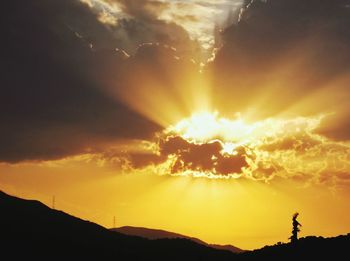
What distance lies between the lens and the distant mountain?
107 meters

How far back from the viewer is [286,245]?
106125 mm

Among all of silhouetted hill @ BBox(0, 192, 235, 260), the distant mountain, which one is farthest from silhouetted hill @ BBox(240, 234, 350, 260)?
silhouetted hill @ BBox(0, 192, 235, 260)

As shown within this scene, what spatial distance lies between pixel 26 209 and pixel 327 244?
352ft

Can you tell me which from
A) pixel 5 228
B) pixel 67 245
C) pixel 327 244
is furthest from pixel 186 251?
pixel 327 244

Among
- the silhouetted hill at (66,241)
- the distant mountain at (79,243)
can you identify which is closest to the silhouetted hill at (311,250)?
the distant mountain at (79,243)

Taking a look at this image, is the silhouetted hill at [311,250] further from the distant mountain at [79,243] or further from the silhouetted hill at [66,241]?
the silhouetted hill at [66,241]

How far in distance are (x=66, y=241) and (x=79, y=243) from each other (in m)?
3.79

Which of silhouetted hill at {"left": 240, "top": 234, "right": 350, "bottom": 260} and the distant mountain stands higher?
the distant mountain

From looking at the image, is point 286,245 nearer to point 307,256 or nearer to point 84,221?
point 307,256

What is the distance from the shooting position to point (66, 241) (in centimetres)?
14650

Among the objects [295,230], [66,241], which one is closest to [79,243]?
[66,241]

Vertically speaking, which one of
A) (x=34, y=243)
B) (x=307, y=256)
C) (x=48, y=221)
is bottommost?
(x=307, y=256)

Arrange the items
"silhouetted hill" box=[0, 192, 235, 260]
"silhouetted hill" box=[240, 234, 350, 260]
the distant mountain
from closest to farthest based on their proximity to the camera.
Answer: "silhouetted hill" box=[240, 234, 350, 260]
the distant mountain
"silhouetted hill" box=[0, 192, 235, 260]

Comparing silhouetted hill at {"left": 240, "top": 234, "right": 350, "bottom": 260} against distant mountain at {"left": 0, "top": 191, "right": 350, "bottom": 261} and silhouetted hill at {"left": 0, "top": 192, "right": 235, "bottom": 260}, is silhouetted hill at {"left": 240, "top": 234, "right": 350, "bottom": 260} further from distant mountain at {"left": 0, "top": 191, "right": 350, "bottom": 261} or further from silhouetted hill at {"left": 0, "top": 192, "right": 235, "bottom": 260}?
silhouetted hill at {"left": 0, "top": 192, "right": 235, "bottom": 260}
